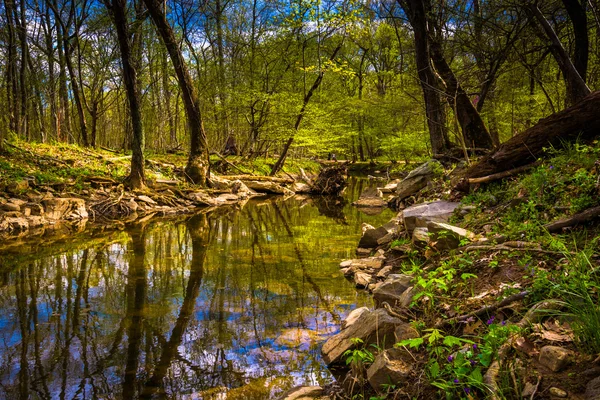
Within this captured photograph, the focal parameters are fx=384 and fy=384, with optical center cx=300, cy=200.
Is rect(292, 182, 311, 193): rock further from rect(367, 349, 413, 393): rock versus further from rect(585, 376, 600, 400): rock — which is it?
rect(585, 376, 600, 400): rock

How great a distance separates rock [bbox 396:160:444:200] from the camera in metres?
10.3

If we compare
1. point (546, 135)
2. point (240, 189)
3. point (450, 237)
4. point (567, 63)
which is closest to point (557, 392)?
point (450, 237)

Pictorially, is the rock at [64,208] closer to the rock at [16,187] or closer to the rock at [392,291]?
the rock at [16,187]

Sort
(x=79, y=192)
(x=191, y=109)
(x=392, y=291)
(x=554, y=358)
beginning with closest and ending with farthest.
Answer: (x=554, y=358) → (x=392, y=291) → (x=79, y=192) → (x=191, y=109)

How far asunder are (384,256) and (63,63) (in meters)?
19.2

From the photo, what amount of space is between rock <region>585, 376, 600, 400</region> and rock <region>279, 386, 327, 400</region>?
168 cm

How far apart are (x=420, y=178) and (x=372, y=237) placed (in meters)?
4.41

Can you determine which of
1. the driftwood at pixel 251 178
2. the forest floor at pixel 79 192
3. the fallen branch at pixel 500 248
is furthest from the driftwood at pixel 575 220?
the driftwood at pixel 251 178

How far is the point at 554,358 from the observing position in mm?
1880

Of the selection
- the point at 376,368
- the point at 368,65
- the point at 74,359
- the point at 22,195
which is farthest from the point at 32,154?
the point at 368,65

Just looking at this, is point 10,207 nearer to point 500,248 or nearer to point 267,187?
point 500,248

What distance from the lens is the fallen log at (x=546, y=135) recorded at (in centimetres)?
507

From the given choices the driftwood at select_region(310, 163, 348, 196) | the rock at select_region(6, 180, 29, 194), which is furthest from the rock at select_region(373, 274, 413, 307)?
the driftwood at select_region(310, 163, 348, 196)

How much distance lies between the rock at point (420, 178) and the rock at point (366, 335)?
7.48 metres
